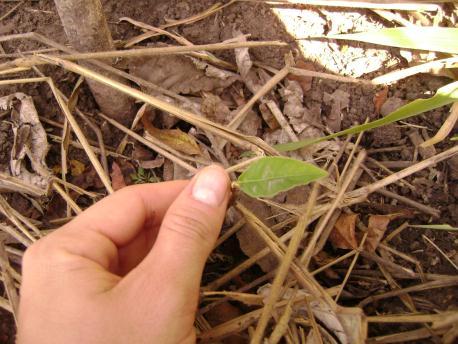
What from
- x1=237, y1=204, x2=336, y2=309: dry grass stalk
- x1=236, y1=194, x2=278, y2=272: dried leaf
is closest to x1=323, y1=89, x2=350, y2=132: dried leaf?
x1=236, y1=194, x2=278, y2=272: dried leaf

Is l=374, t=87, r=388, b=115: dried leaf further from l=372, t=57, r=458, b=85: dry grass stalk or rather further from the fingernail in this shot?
the fingernail

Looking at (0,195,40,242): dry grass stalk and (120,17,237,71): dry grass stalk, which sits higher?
(120,17,237,71): dry grass stalk

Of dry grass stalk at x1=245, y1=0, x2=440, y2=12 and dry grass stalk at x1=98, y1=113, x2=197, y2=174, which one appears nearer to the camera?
dry grass stalk at x1=98, y1=113, x2=197, y2=174

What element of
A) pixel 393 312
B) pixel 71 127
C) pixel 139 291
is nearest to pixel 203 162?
pixel 71 127

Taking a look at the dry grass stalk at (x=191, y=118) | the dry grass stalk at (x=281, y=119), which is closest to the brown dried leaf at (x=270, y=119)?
the dry grass stalk at (x=281, y=119)

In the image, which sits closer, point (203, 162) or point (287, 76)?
point (203, 162)

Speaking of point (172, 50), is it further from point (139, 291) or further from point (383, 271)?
point (383, 271)

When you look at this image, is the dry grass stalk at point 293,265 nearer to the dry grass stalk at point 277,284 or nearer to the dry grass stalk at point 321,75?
the dry grass stalk at point 277,284
